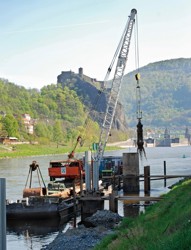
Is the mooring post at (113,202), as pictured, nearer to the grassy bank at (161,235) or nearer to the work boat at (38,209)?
the work boat at (38,209)

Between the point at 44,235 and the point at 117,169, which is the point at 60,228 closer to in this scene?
the point at 44,235

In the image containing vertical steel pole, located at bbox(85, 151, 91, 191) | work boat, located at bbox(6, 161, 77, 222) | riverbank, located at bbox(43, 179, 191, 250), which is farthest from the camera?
vertical steel pole, located at bbox(85, 151, 91, 191)

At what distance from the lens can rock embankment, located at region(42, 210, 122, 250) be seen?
26.1m

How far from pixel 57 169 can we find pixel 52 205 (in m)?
15.8

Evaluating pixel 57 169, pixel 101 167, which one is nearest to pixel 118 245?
pixel 57 169

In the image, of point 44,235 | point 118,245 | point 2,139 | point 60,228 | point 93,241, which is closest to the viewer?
point 118,245

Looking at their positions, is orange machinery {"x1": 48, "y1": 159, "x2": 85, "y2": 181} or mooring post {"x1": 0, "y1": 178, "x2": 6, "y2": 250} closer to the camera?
mooring post {"x1": 0, "y1": 178, "x2": 6, "y2": 250}

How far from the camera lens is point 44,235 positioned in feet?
110

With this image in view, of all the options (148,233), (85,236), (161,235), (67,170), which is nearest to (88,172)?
(67,170)

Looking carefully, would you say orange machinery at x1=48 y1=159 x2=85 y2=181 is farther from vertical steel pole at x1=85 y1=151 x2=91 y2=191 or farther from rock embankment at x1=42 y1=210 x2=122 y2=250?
rock embankment at x1=42 y1=210 x2=122 y2=250

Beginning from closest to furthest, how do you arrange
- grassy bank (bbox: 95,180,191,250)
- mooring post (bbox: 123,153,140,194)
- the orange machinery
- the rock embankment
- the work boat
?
1. grassy bank (bbox: 95,180,191,250)
2. the rock embankment
3. the work boat
4. mooring post (bbox: 123,153,140,194)
5. the orange machinery

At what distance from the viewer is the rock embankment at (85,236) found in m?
26.1

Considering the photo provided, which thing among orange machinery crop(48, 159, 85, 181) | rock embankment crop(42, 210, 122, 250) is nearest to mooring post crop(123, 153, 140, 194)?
orange machinery crop(48, 159, 85, 181)

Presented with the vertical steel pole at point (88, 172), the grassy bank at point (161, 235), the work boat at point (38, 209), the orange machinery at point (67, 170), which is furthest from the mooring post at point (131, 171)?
the grassy bank at point (161, 235)
